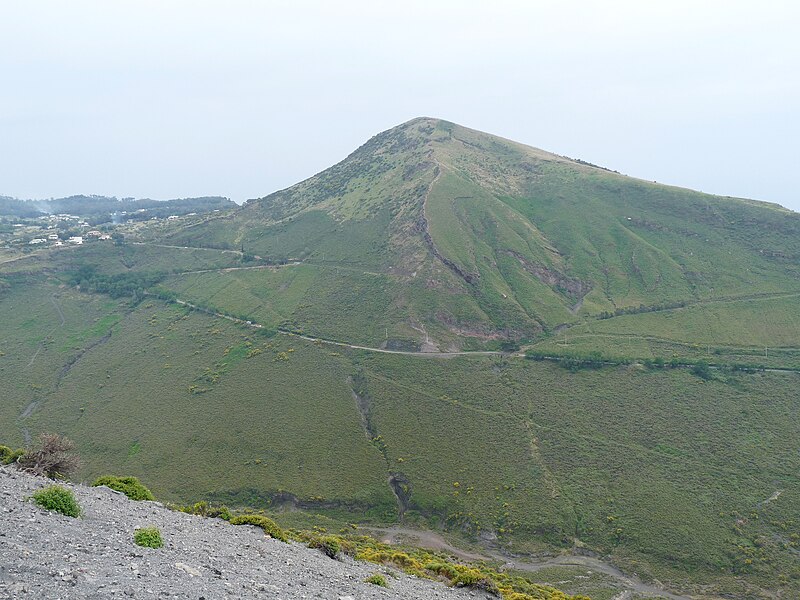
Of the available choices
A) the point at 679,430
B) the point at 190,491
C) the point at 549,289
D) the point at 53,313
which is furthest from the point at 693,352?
the point at 53,313

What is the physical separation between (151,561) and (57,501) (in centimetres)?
807

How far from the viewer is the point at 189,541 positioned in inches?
1041

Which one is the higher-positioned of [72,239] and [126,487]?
[72,239]

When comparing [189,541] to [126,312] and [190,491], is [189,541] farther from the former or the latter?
[126,312]

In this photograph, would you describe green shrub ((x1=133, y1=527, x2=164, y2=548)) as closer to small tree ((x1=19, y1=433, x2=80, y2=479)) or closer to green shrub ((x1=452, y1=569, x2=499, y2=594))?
small tree ((x1=19, y1=433, x2=80, y2=479))

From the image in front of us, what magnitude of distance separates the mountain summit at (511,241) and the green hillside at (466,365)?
65 centimetres

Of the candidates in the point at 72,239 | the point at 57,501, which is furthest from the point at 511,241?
the point at 72,239

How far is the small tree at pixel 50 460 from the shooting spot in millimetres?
31906

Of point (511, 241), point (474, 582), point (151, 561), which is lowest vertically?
point (474, 582)

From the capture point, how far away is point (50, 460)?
32.5 m

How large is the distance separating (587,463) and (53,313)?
12734 centimetres

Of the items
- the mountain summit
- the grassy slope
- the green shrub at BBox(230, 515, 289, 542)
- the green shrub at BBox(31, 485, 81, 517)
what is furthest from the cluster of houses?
the green shrub at BBox(31, 485, 81, 517)

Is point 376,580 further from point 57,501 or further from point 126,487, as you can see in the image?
point 126,487

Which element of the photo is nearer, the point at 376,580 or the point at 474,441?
the point at 376,580
